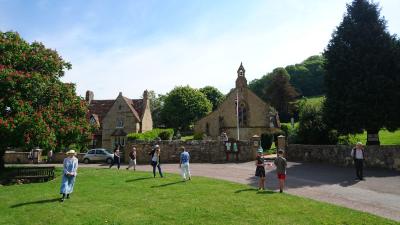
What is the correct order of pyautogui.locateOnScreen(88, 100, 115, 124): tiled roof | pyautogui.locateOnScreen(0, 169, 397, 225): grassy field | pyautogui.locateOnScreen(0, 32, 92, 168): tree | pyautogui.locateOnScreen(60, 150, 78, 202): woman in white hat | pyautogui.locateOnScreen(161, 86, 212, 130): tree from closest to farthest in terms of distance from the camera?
pyautogui.locateOnScreen(0, 169, 397, 225): grassy field → pyautogui.locateOnScreen(60, 150, 78, 202): woman in white hat → pyautogui.locateOnScreen(0, 32, 92, 168): tree → pyautogui.locateOnScreen(88, 100, 115, 124): tiled roof → pyautogui.locateOnScreen(161, 86, 212, 130): tree

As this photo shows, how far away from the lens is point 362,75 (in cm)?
2889

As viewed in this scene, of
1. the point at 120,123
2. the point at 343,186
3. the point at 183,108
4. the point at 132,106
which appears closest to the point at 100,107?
the point at 132,106

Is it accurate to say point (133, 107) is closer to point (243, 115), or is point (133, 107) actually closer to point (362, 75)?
point (243, 115)

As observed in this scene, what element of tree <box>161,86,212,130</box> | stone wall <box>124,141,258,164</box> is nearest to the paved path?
stone wall <box>124,141,258,164</box>

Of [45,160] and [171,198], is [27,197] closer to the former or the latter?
[171,198]

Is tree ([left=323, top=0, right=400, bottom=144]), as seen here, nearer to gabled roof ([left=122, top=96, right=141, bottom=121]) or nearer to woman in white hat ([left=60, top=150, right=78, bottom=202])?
woman in white hat ([left=60, top=150, right=78, bottom=202])

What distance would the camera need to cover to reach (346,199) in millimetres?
14492

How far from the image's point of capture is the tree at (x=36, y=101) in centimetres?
2212

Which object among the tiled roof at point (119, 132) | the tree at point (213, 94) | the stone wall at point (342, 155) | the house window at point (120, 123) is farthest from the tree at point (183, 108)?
the stone wall at point (342, 155)

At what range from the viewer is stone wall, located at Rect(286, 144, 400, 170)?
23.0m

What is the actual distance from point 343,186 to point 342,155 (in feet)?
29.8

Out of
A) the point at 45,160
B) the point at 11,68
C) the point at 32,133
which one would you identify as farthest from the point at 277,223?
the point at 45,160

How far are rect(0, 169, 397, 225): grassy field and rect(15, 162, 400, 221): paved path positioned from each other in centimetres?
140

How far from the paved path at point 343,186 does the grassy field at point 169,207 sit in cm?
140
